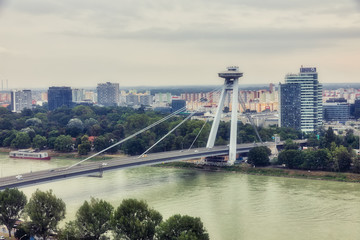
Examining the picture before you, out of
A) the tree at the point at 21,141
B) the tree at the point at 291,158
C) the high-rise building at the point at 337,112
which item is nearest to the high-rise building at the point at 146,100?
the high-rise building at the point at 337,112

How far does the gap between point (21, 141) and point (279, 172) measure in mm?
7180

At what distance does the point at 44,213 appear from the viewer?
5.63 metres

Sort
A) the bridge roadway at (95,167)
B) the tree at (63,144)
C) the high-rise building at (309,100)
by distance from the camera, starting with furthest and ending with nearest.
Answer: the high-rise building at (309,100) < the tree at (63,144) < the bridge roadway at (95,167)

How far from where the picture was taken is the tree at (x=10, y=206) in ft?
19.2

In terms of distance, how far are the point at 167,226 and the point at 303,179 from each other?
15.9 feet

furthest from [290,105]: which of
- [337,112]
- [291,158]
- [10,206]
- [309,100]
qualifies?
[10,206]

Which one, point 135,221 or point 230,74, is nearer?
point 135,221

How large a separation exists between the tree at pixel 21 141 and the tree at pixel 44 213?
8800 mm

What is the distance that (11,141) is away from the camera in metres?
14.6

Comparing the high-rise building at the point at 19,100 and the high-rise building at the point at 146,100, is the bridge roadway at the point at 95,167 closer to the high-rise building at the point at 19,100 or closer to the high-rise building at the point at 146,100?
the high-rise building at the point at 19,100

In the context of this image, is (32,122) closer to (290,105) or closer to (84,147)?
(84,147)

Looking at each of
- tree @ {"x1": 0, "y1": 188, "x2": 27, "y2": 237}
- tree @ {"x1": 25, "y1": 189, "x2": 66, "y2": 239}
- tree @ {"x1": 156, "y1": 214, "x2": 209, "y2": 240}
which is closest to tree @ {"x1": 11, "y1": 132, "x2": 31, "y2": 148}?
tree @ {"x1": 0, "y1": 188, "x2": 27, "y2": 237}

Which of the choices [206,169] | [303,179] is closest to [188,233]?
[303,179]

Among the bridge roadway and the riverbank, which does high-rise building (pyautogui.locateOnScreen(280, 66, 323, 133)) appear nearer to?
the bridge roadway
